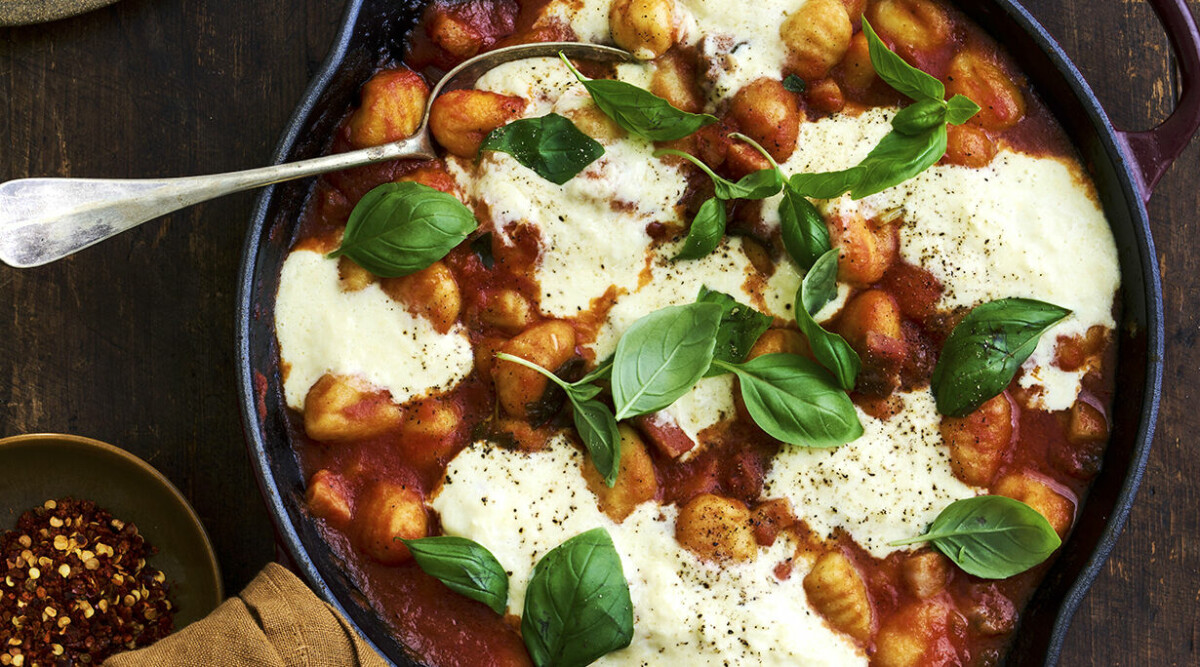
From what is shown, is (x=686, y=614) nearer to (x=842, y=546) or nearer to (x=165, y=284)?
(x=842, y=546)

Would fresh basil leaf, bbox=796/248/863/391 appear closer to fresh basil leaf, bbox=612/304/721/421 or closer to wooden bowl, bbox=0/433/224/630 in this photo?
fresh basil leaf, bbox=612/304/721/421

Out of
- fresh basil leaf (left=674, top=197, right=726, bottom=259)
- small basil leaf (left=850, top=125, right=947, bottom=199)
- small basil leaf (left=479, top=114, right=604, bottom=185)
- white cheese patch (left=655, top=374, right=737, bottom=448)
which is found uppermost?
small basil leaf (left=850, top=125, right=947, bottom=199)

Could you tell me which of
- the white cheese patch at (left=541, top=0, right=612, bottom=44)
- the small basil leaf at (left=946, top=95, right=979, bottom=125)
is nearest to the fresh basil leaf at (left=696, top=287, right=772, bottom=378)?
the small basil leaf at (left=946, top=95, right=979, bottom=125)

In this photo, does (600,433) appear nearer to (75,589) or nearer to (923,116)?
(923,116)

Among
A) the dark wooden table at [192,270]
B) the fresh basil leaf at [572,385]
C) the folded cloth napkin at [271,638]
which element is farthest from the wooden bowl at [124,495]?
the fresh basil leaf at [572,385]

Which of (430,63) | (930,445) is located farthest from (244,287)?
(930,445)

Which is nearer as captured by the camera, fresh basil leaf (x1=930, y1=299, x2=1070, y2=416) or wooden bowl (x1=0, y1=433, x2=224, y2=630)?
fresh basil leaf (x1=930, y1=299, x2=1070, y2=416)
